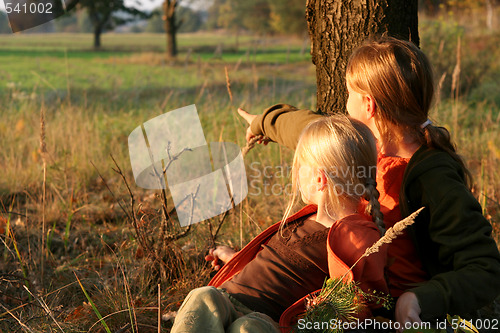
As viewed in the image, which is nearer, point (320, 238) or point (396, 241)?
point (320, 238)

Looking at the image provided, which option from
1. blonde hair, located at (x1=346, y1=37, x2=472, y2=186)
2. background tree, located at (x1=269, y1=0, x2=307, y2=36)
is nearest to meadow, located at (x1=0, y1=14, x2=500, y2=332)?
blonde hair, located at (x1=346, y1=37, x2=472, y2=186)

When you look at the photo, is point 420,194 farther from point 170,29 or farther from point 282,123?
point 170,29

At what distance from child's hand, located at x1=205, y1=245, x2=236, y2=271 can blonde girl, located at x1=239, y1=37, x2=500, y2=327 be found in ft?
2.96

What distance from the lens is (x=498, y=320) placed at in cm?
245

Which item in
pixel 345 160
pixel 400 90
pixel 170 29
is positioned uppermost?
pixel 170 29

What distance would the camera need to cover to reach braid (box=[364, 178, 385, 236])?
1.88 metres

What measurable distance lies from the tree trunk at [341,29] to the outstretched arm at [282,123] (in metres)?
0.29

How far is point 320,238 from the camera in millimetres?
2035

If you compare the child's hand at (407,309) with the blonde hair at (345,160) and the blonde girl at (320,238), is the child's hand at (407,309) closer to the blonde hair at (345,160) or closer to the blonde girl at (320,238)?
the blonde girl at (320,238)

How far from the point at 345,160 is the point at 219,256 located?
3.49ft

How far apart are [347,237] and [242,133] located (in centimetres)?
369

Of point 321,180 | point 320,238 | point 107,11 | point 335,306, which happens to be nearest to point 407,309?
point 335,306

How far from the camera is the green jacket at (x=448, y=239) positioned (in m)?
1.83

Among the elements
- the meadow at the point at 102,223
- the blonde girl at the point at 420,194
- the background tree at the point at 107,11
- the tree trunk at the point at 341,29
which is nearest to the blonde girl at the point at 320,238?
the blonde girl at the point at 420,194
